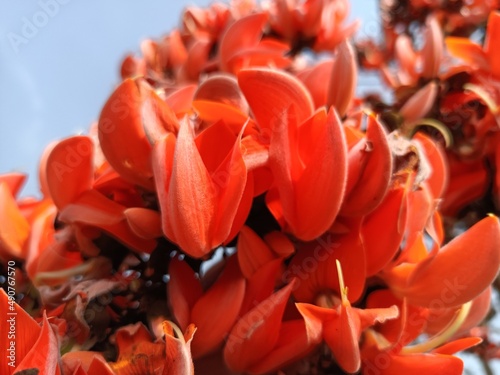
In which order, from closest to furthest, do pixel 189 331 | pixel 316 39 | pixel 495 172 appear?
pixel 189 331 < pixel 495 172 < pixel 316 39

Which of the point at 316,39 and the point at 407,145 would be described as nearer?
the point at 407,145

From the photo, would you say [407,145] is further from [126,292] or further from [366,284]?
[126,292]

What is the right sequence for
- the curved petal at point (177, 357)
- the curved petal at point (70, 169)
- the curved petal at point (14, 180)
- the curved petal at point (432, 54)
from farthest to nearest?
the curved petal at point (432, 54) < the curved petal at point (14, 180) < the curved petal at point (70, 169) < the curved petal at point (177, 357)

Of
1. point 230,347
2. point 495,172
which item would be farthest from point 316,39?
point 230,347

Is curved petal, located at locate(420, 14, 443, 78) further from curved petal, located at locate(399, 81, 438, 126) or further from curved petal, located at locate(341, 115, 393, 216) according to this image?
curved petal, located at locate(341, 115, 393, 216)

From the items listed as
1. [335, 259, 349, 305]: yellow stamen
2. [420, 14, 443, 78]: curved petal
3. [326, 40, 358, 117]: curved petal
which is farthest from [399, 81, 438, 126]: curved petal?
[335, 259, 349, 305]: yellow stamen

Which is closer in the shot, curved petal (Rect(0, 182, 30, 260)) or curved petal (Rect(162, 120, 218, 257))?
curved petal (Rect(162, 120, 218, 257))

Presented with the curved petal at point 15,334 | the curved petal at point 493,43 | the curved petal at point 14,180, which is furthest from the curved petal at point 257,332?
the curved petal at point 493,43

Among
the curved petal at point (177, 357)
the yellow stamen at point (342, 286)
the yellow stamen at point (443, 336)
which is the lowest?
the yellow stamen at point (443, 336)

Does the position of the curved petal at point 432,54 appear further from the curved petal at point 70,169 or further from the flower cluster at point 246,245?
the curved petal at point 70,169
